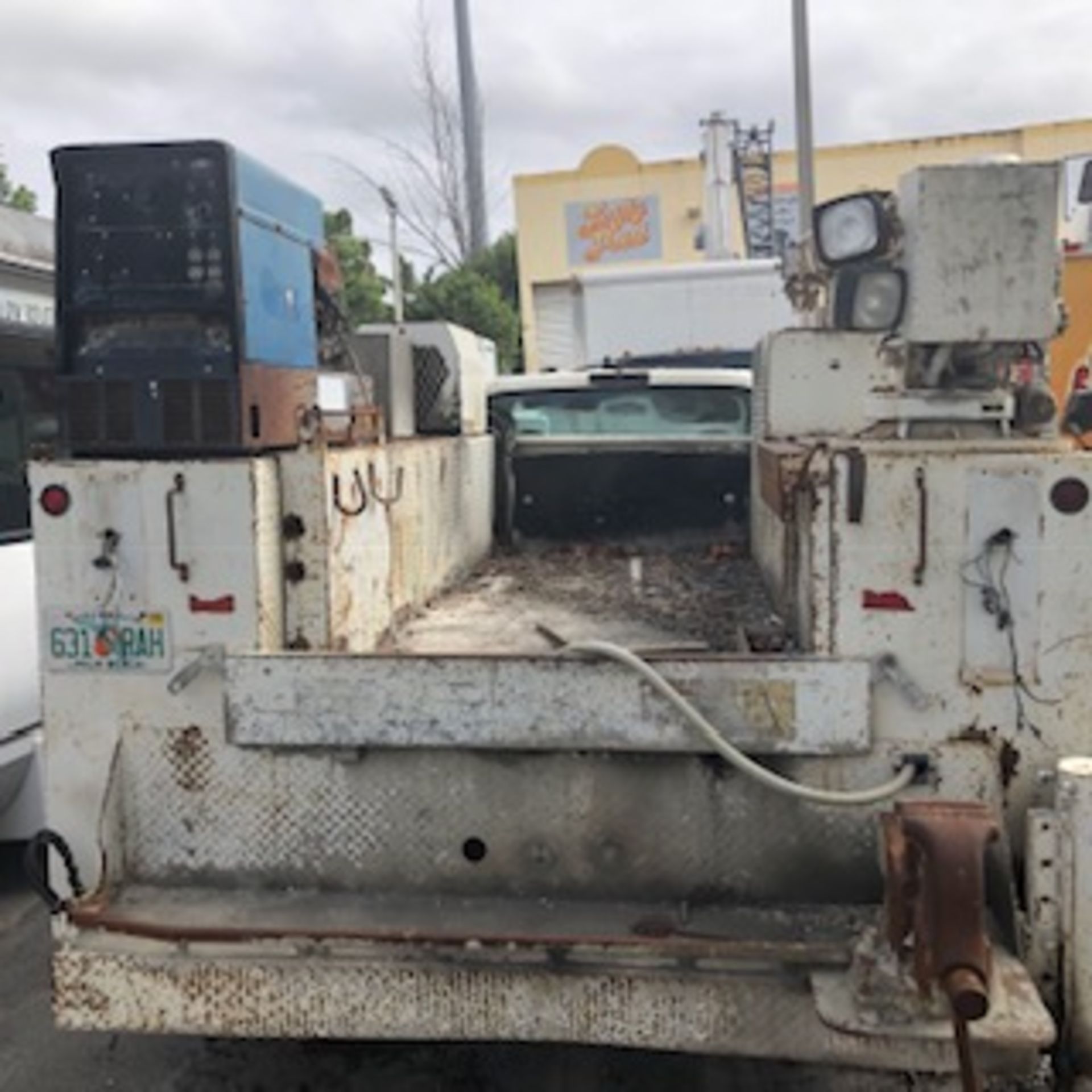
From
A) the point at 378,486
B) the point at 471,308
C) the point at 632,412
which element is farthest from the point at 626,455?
the point at 471,308

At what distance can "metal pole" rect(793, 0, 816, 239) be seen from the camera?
34.6 ft

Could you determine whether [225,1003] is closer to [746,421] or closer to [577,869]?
[577,869]

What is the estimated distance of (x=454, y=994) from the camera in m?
2.74

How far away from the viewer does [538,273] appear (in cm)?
2658

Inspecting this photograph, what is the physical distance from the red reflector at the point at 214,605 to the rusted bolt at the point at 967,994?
169cm

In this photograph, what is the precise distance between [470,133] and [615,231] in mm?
4270

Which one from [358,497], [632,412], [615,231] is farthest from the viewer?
[615,231]

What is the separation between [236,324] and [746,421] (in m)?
3.38

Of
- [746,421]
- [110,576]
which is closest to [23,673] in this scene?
[110,576]

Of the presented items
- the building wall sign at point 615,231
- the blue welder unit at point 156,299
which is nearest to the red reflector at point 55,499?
the blue welder unit at point 156,299

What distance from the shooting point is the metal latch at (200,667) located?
9.76 feet

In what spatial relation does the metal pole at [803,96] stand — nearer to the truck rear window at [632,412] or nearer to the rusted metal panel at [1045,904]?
the truck rear window at [632,412]

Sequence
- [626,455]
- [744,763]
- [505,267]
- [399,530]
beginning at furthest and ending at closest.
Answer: [505,267] → [626,455] → [399,530] → [744,763]

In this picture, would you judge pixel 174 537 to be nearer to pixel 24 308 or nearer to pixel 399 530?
pixel 399 530
